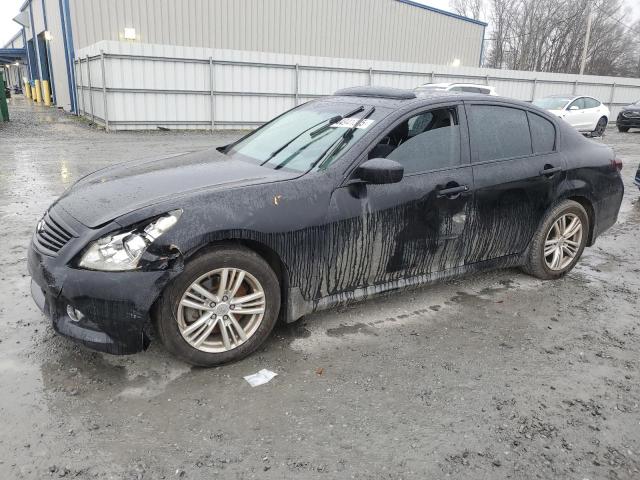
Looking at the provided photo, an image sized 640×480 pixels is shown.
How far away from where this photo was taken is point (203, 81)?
17469 millimetres

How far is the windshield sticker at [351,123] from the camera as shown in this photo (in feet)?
11.9

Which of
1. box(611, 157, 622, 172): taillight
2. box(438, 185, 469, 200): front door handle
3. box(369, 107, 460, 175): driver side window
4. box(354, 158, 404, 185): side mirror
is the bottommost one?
box(438, 185, 469, 200): front door handle

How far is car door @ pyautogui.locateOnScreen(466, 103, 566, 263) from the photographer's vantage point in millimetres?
3992

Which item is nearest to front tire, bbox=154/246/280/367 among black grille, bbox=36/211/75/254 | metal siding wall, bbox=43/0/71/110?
black grille, bbox=36/211/75/254

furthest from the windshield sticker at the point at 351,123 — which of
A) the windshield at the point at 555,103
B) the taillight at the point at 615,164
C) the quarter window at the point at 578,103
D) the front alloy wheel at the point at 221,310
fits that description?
the quarter window at the point at 578,103

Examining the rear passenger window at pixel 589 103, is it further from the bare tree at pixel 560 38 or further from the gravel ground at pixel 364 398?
the bare tree at pixel 560 38

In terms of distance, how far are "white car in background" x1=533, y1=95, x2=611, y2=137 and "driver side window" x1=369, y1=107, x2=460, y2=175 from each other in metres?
15.8

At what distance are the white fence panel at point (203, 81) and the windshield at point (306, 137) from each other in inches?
538

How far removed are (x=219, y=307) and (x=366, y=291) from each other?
105 centimetres

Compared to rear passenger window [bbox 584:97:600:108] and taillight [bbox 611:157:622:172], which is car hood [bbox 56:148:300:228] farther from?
rear passenger window [bbox 584:97:600:108]

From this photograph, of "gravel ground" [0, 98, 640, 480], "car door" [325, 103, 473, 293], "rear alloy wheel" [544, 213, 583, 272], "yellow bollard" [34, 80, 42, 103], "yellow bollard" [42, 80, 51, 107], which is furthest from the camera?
"yellow bollard" [34, 80, 42, 103]

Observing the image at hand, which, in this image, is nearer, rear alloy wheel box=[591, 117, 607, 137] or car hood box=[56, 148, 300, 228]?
car hood box=[56, 148, 300, 228]

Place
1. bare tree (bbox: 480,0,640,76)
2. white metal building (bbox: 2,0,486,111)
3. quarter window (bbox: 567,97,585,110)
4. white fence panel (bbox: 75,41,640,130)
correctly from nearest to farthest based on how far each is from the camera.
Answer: white fence panel (bbox: 75,41,640,130) → quarter window (bbox: 567,97,585,110) → white metal building (bbox: 2,0,486,111) → bare tree (bbox: 480,0,640,76)

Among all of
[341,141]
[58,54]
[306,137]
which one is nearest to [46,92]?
[58,54]
